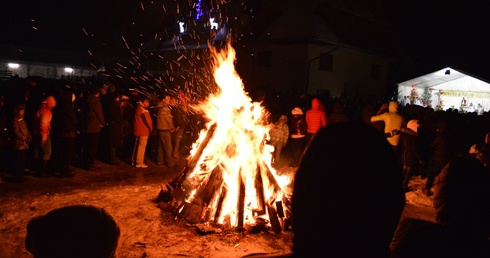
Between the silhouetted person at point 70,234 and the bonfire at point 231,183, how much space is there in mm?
4588

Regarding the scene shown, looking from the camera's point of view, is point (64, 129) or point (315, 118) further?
point (315, 118)

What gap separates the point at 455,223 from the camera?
2211 millimetres

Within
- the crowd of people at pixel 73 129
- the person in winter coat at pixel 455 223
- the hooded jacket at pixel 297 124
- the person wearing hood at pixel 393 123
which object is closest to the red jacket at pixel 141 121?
the crowd of people at pixel 73 129

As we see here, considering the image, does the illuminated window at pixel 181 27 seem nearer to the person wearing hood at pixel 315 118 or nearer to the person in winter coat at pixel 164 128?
the person in winter coat at pixel 164 128

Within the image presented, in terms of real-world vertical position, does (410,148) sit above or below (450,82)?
below

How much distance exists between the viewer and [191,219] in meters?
6.43

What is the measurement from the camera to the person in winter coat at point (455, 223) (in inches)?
78.7

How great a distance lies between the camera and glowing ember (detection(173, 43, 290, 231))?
21.7 ft

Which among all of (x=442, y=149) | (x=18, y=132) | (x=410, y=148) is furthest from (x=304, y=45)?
(x=18, y=132)

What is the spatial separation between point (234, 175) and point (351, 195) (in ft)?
18.5

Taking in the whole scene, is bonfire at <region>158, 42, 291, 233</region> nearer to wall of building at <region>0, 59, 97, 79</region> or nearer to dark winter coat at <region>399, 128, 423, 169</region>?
dark winter coat at <region>399, 128, 423, 169</region>

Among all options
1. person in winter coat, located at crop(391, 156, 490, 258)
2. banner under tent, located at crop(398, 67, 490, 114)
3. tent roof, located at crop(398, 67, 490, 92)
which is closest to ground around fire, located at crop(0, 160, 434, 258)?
person in winter coat, located at crop(391, 156, 490, 258)

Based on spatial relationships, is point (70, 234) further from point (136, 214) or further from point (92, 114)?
point (92, 114)

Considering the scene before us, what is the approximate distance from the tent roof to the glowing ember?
22.1 m
